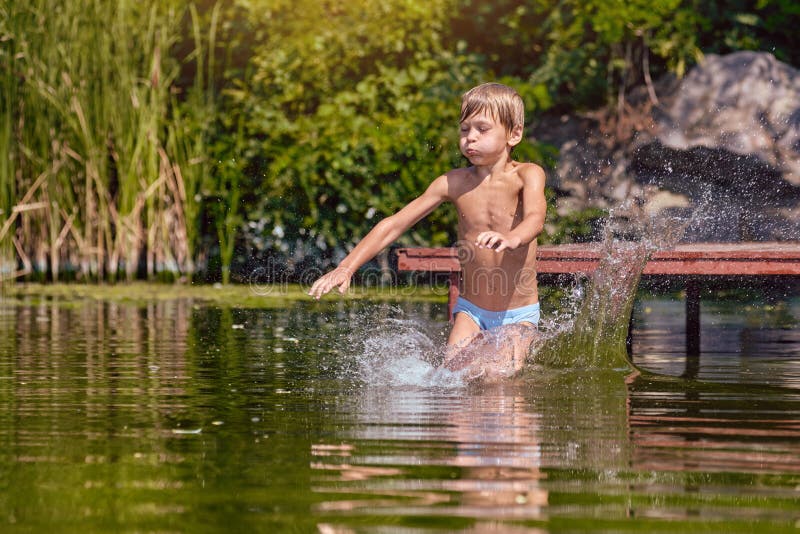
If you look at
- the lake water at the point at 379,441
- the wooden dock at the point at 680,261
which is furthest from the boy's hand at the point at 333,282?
the wooden dock at the point at 680,261

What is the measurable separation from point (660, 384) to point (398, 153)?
794cm

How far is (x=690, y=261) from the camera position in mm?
8328

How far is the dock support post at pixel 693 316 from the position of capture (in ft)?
30.5

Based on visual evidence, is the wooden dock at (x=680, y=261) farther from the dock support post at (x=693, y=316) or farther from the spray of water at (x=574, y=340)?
the dock support post at (x=693, y=316)

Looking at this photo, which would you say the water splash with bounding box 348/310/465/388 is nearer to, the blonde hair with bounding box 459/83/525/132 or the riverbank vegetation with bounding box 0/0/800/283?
the blonde hair with bounding box 459/83/525/132

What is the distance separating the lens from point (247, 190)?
50.0 feet

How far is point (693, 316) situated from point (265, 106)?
6945 millimetres

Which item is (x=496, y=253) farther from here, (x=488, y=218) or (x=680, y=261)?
(x=680, y=261)

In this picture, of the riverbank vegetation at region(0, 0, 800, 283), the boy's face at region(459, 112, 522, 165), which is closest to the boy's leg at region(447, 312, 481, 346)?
the boy's face at region(459, 112, 522, 165)

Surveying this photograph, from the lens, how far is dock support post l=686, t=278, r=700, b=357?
30.5 ft

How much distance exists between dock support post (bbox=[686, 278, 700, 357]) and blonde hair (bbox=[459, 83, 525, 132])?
2.68 m

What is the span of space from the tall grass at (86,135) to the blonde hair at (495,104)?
24.4 feet

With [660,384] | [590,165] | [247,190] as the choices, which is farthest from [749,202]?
[660,384]

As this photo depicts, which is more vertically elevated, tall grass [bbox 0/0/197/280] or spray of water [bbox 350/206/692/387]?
tall grass [bbox 0/0/197/280]
